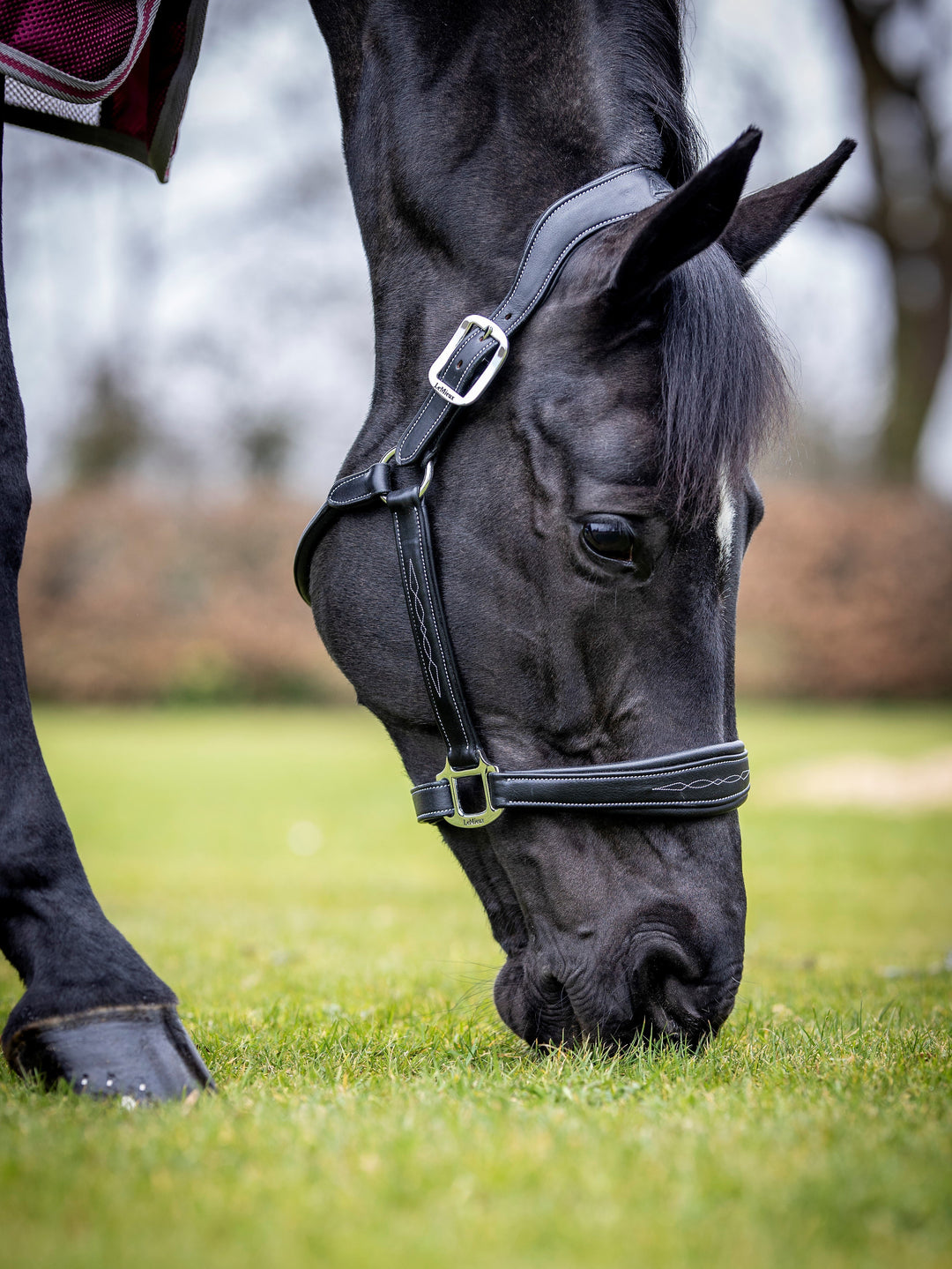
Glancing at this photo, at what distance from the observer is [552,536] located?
211 cm

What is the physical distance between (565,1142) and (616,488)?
3.65ft

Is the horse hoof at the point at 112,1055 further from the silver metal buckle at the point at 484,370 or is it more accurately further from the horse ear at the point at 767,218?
the horse ear at the point at 767,218

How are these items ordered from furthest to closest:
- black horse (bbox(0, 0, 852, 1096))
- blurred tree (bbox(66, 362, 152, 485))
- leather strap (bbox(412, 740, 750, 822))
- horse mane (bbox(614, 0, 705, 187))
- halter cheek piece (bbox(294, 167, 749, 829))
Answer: blurred tree (bbox(66, 362, 152, 485)), horse mane (bbox(614, 0, 705, 187)), halter cheek piece (bbox(294, 167, 749, 829)), leather strap (bbox(412, 740, 750, 822)), black horse (bbox(0, 0, 852, 1096))

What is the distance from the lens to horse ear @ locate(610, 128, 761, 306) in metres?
1.84

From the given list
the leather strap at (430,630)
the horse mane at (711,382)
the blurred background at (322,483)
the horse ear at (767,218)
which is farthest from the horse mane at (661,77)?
the blurred background at (322,483)

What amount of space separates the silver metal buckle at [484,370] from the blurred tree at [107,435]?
2084 centimetres

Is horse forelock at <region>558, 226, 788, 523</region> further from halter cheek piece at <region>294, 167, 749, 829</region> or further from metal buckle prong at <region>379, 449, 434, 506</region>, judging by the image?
metal buckle prong at <region>379, 449, 434, 506</region>

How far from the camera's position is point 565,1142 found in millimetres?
1487

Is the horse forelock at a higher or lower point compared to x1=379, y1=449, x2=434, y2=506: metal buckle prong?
higher

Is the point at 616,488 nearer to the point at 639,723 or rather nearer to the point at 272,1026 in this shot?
the point at 639,723

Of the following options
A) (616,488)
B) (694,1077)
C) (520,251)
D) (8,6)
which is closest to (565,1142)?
(694,1077)

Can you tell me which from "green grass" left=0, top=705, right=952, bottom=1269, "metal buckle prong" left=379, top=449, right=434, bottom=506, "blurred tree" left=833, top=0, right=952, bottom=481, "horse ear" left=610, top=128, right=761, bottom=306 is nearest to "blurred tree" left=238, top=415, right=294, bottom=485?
"blurred tree" left=833, top=0, right=952, bottom=481

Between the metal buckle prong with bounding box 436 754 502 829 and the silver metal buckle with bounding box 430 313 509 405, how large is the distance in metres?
0.70

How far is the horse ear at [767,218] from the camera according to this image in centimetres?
241
